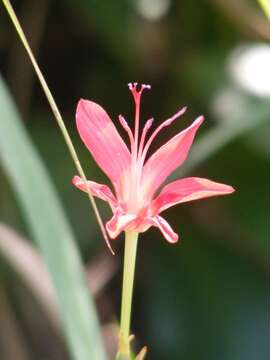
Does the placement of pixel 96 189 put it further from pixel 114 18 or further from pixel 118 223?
pixel 114 18

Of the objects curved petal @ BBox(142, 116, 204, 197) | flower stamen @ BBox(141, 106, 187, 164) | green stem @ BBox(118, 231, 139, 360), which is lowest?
green stem @ BBox(118, 231, 139, 360)

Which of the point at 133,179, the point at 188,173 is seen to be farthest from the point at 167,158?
the point at 188,173

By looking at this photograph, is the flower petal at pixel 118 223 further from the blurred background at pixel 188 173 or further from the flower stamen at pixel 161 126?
the blurred background at pixel 188 173

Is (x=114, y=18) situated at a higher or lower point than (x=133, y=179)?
higher

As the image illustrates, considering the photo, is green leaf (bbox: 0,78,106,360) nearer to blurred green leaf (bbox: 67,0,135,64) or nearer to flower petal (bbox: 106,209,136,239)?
flower petal (bbox: 106,209,136,239)

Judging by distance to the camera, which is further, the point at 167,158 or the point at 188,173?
the point at 188,173

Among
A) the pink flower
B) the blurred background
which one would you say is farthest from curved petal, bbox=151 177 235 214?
the blurred background

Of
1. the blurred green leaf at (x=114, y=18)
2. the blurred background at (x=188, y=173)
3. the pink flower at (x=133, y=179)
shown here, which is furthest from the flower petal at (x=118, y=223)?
the blurred green leaf at (x=114, y=18)
